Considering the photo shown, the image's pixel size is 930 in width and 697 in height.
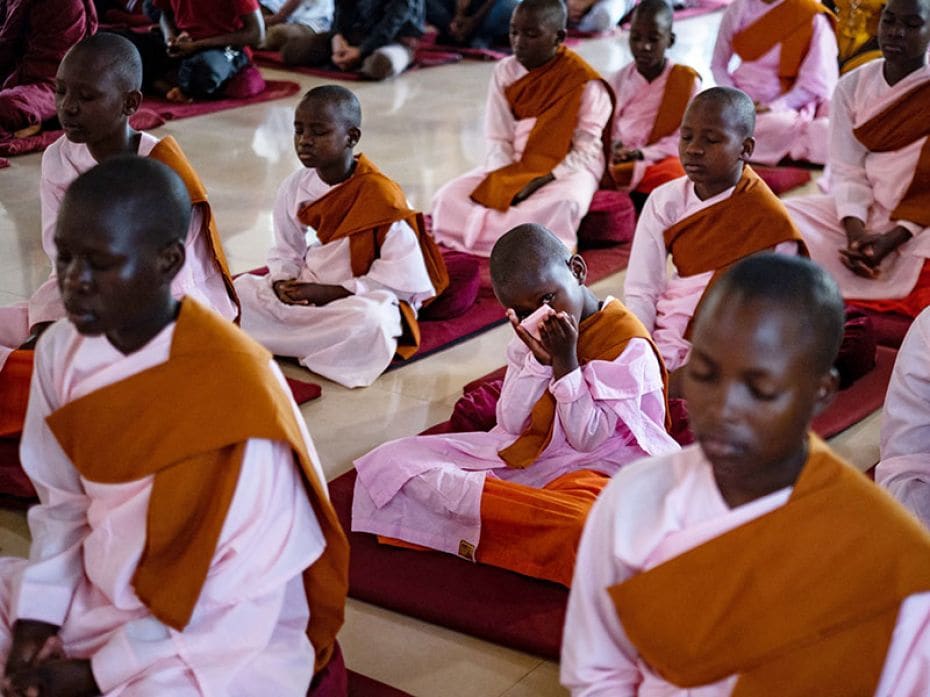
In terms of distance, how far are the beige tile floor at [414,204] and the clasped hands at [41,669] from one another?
0.69 m

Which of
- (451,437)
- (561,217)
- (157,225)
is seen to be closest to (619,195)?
(561,217)

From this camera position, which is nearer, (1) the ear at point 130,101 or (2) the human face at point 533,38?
(1) the ear at point 130,101

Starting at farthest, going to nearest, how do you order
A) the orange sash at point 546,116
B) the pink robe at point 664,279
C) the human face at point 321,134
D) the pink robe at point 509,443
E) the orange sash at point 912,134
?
1. the orange sash at point 546,116
2. the orange sash at point 912,134
3. the human face at point 321,134
4. the pink robe at point 664,279
5. the pink robe at point 509,443

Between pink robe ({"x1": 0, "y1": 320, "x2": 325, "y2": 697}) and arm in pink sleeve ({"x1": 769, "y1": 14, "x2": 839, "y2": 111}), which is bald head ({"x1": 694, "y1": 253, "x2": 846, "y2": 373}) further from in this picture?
arm in pink sleeve ({"x1": 769, "y1": 14, "x2": 839, "y2": 111})

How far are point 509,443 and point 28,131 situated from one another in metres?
4.61

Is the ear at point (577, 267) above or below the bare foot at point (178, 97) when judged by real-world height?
above

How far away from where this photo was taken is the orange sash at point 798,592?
167 centimetres

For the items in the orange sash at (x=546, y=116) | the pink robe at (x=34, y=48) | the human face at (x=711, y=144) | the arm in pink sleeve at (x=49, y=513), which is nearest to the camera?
the arm in pink sleeve at (x=49, y=513)

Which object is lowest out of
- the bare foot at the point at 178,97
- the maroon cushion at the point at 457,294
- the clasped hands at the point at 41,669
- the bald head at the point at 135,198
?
the bare foot at the point at 178,97

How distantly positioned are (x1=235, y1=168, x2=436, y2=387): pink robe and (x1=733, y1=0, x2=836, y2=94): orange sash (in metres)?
3.11

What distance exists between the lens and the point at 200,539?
6.32 feet

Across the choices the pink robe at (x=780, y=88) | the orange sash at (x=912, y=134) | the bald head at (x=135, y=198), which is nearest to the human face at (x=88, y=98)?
the bald head at (x=135, y=198)

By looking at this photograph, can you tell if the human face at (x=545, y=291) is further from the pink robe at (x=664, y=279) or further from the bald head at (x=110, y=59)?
the bald head at (x=110, y=59)

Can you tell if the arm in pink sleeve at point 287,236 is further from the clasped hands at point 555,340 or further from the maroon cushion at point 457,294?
the clasped hands at point 555,340
